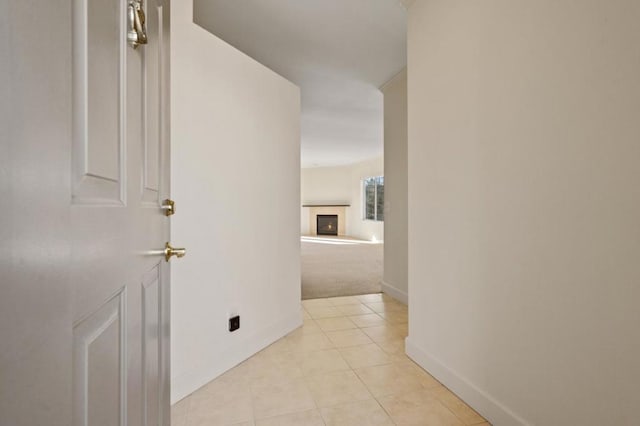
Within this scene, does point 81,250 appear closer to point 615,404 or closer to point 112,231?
point 112,231

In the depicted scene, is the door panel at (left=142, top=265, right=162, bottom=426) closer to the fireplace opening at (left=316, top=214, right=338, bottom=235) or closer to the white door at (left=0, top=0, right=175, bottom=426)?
the white door at (left=0, top=0, right=175, bottom=426)

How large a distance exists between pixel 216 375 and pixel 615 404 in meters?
1.86

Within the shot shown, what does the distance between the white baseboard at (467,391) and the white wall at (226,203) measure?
3.61 ft

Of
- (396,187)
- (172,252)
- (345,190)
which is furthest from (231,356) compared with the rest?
(345,190)

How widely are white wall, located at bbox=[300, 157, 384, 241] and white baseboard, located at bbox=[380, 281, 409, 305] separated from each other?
18.2 feet

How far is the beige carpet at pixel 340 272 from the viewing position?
4.02 metres

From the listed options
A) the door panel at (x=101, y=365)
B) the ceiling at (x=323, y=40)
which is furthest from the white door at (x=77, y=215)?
the ceiling at (x=323, y=40)

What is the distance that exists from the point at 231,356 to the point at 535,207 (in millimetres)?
1888

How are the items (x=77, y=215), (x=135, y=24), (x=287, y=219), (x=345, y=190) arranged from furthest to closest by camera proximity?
(x=345, y=190) → (x=287, y=219) → (x=135, y=24) → (x=77, y=215)

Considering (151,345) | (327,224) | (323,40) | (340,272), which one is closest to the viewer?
(151,345)

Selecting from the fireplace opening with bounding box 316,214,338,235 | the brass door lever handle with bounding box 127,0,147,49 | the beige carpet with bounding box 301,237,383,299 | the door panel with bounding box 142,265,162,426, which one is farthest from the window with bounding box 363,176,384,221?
the brass door lever handle with bounding box 127,0,147,49

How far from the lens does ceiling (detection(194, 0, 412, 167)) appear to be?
7.72 feet

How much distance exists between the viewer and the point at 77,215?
421 mm

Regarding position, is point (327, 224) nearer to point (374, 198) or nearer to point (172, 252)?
point (374, 198)
